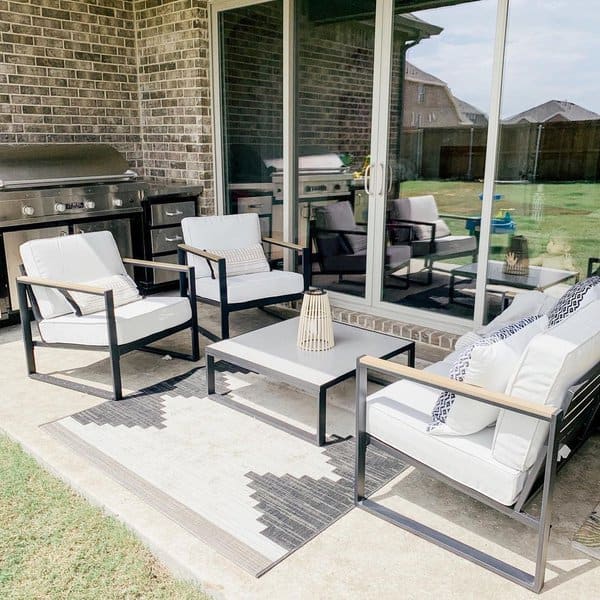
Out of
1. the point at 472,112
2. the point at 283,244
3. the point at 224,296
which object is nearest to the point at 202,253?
the point at 224,296

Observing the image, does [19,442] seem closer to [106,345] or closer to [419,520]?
[106,345]

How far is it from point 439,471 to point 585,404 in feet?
1.92

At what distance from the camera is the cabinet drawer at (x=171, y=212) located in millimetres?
5430

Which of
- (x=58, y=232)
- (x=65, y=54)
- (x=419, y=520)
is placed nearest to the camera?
(x=419, y=520)

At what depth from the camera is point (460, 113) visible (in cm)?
389

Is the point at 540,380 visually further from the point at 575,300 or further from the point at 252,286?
the point at 252,286

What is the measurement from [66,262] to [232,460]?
1.90 metres

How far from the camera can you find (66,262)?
3826 millimetres

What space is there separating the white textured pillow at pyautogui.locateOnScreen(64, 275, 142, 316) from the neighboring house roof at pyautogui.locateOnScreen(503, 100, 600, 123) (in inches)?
107

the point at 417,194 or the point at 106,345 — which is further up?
the point at 417,194

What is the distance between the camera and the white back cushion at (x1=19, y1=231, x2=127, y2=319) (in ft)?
12.0

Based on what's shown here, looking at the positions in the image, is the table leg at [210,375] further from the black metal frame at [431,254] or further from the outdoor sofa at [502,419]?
the black metal frame at [431,254]

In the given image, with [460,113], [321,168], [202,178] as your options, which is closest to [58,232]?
[202,178]

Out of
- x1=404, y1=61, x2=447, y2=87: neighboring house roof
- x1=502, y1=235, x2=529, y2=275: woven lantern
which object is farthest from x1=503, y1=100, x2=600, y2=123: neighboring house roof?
x1=502, y1=235, x2=529, y2=275: woven lantern
